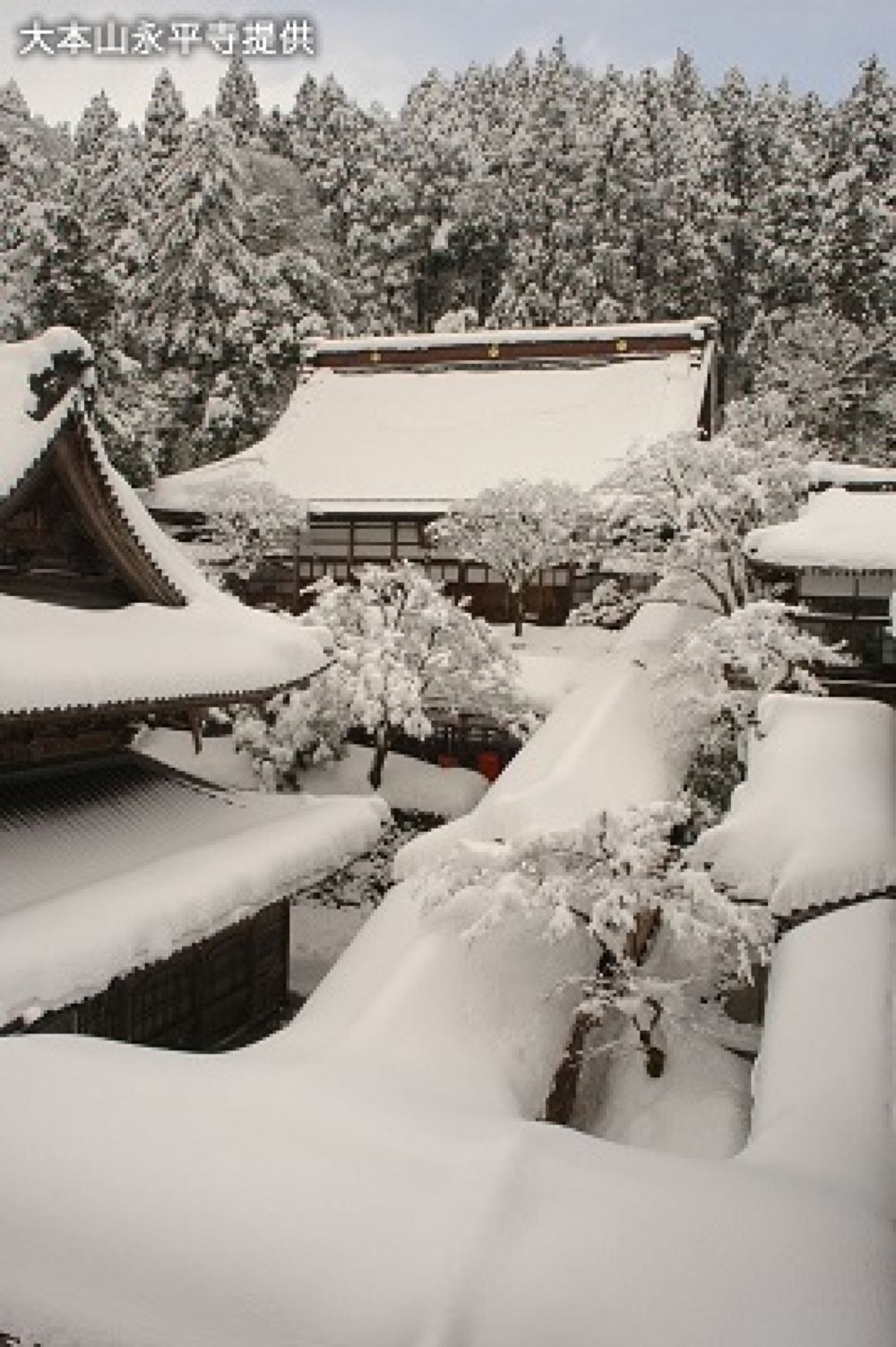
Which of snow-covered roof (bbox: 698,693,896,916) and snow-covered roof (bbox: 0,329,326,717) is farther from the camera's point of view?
snow-covered roof (bbox: 698,693,896,916)

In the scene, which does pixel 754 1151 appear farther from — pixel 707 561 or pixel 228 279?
pixel 228 279

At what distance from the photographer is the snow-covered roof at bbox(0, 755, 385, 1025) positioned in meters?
8.32

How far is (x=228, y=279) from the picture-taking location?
122 ft

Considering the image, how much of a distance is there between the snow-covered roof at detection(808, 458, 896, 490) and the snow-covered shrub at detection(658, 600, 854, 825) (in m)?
7.25

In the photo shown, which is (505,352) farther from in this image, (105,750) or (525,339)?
(105,750)

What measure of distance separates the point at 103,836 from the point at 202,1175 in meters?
6.02

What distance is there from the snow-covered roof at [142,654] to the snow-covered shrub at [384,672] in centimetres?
526

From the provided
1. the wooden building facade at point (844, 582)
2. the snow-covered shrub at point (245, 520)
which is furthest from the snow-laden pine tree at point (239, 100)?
the wooden building facade at point (844, 582)

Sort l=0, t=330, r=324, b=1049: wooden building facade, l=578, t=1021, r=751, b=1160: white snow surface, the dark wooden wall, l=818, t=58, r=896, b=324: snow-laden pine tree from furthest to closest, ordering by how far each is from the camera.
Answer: l=818, t=58, r=896, b=324: snow-laden pine tree < l=578, t=1021, r=751, b=1160: white snow surface < the dark wooden wall < l=0, t=330, r=324, b=1049: wooden building facade

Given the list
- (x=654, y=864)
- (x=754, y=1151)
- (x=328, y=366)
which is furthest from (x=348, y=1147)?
(x=328, y=366)

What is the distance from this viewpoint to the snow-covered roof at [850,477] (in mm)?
24078

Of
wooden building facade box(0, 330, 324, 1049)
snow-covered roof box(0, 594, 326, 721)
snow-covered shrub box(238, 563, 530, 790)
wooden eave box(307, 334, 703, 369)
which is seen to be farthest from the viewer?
wooden eave box(307, 334, 703, 369)

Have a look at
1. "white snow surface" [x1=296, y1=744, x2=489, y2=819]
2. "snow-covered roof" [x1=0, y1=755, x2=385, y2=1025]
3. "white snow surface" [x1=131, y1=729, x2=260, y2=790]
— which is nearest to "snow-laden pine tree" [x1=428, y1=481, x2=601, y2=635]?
"white snow surface" [x1=296, y1=744, x2=489, y2=819]

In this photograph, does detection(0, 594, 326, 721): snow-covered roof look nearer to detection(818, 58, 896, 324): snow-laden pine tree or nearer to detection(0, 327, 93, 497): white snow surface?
detection(0, 327, 93, 497): white snow surface
